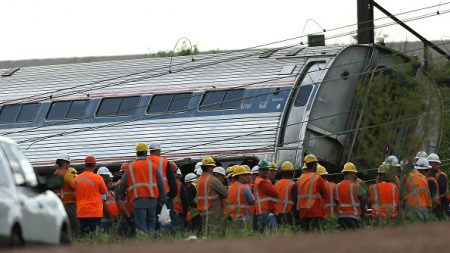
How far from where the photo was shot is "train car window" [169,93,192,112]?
116ft

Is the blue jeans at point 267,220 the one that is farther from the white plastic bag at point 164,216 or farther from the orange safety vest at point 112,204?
the orange safety vest at point 112,204

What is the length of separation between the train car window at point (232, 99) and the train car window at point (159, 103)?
1.58 meters

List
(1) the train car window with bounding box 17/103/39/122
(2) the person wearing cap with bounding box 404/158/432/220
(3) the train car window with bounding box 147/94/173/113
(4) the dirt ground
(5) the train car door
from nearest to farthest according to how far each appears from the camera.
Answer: (4) the dirt ground < (2) the person wearing cap with bounding box 404/158/432/220 < (5) the train car door < (3) the train car window with bounding box 147/94/173/113 < (1) the train car window with bounding box 17/103/39/122

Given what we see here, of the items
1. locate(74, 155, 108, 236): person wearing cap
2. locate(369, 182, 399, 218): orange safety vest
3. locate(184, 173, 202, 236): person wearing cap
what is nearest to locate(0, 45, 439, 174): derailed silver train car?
locate(184, 173, 202, 236): person wearing cap

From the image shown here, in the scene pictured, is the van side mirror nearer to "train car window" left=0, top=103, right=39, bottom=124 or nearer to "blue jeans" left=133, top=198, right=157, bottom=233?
"blue jeans" left=133, top=198, right=157, bottom=233

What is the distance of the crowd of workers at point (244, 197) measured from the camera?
79.7 feet

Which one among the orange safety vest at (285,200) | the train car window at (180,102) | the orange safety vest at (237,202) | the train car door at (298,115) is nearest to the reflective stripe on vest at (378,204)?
the orange safety vest at (285,200)

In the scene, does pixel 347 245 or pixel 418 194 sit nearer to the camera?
pixel 347 245

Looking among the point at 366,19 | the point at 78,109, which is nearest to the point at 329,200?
the point at 366,19

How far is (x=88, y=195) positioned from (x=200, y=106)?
34.2ft

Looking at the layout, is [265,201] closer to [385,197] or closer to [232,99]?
[385,197]

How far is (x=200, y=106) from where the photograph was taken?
3494 centimetres

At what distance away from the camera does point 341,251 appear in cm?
1278

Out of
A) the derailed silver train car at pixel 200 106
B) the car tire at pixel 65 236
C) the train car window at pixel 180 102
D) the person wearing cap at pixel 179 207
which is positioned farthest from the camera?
the train car window at pixel 180 102
